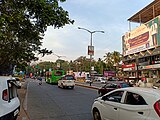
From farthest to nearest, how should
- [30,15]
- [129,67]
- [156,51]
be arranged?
1. [129,67]
2. [156,51]
3. [30,15]

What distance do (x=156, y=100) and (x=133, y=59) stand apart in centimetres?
→ 4853

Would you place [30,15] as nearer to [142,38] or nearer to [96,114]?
[96,114]

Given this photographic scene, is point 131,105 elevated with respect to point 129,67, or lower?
lower

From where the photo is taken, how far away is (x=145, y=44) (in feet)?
147

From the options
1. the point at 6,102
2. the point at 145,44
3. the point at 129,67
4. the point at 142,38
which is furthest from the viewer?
the point at 129,67

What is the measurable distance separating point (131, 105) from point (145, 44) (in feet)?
135

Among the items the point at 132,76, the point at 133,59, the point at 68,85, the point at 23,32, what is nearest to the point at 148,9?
the point at 133,59

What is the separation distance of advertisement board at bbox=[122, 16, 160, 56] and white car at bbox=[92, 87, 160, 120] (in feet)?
115

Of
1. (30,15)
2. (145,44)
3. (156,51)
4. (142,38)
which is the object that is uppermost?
(142,38)

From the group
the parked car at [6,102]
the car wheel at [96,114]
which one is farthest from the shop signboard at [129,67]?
the parked car at [6,102]

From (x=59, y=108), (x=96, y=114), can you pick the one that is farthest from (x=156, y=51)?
(x=96, y=114)

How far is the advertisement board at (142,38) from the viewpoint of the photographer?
4105 centimetres

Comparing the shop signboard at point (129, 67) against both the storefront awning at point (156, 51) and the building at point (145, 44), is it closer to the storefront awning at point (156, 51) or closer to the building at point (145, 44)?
the building at point (145, 44)

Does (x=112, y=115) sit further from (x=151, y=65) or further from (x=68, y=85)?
(x=151, y=65)
